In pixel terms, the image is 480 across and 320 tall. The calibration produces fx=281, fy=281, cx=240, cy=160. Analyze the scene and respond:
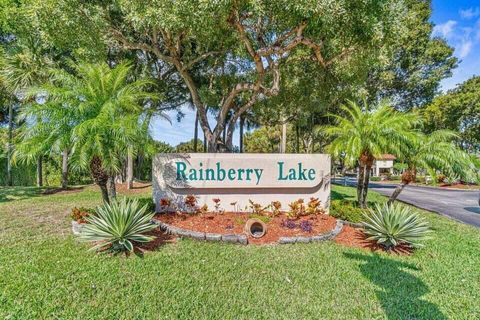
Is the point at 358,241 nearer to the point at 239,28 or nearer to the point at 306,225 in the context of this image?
the point at 306,225

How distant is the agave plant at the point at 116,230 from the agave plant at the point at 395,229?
194 inches

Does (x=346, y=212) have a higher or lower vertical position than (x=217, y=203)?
lower

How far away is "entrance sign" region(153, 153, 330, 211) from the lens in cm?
791

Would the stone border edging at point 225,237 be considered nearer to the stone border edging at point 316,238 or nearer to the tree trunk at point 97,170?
the stone border edging at point 316,238

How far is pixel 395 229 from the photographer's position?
621 centimetres

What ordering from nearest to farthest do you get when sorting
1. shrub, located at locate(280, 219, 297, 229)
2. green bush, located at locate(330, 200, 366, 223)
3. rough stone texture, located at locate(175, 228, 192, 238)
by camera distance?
rough stone texture, located at locate(175, 228, 192, 238), shrub, located at locate(280, 219, 297, 229), green bush, located at locate(330, 200, 366, 223)

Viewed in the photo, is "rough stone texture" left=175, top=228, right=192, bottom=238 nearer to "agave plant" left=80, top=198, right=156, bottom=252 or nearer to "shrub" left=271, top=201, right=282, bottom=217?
"agave plant" left=80, top=198, right=156, bottom=252

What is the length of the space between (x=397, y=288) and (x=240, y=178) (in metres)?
4.67

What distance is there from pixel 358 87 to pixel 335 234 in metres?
9.78

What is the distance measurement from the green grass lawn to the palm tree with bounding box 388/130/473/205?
7.27ft

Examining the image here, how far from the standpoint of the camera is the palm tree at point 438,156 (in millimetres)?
7562

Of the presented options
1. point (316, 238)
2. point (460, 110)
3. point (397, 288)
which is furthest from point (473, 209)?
point (460, 110)

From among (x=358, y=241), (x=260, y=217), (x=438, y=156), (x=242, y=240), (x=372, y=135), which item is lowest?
(x=358, y=241)

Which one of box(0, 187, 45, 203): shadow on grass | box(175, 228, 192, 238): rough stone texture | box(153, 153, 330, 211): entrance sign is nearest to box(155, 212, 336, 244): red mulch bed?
box(175, 228, 192, 238): rough stone texture
